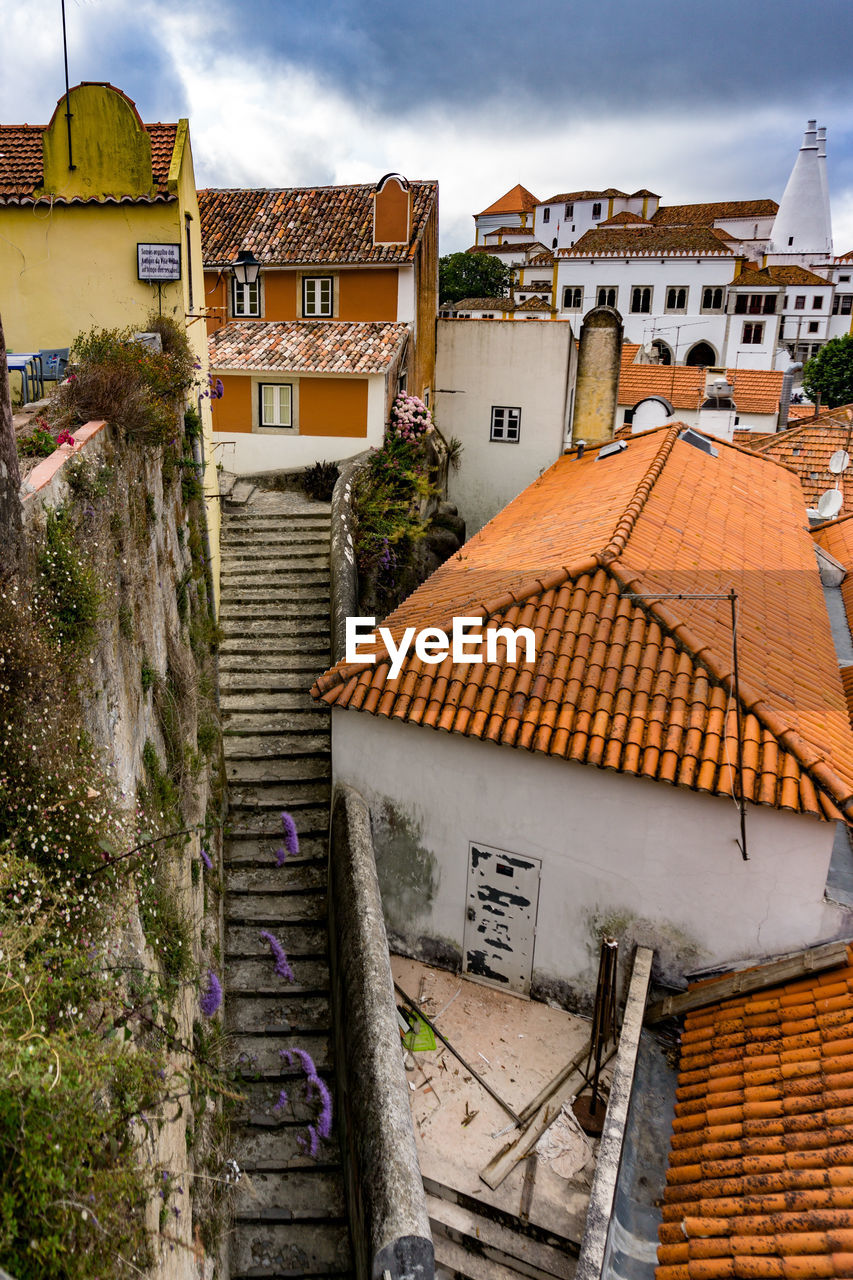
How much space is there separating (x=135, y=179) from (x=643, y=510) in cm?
788

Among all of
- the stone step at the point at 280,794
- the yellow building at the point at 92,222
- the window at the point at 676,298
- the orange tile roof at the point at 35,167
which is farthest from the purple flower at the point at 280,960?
the window at the point at 676,298

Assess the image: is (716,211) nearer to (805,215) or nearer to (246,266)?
(805,215)

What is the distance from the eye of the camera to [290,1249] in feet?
24.4

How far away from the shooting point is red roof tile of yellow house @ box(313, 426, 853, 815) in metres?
7.46

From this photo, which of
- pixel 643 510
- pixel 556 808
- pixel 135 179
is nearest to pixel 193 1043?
pixel 556 808

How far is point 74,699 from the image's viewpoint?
16.0 feet

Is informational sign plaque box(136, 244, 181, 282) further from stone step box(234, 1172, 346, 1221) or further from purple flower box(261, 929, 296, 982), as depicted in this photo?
stone step box(234, 1172, 346, 1221)

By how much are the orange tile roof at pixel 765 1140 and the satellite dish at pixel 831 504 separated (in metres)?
13.7

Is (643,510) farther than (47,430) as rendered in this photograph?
Yes

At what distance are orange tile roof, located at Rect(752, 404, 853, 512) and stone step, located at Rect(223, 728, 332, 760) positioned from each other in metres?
14.2

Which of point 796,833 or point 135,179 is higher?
point 135,179

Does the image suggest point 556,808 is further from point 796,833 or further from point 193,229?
point 193,229

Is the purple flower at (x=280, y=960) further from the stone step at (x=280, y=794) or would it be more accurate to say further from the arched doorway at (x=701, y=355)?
the arched doorway at (x=701, y=355)

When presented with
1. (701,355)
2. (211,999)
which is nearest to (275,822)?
(211,999)
